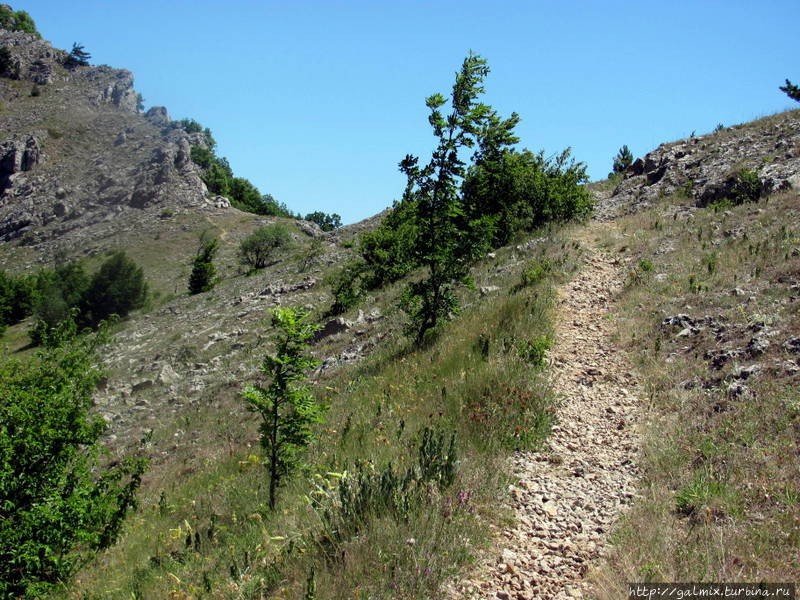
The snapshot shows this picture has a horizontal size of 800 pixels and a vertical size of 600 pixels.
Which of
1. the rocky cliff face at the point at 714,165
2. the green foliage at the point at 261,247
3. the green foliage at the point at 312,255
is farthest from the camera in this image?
the green foliage at the point at 261,247

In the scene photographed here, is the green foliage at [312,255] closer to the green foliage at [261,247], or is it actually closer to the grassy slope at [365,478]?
the green foliage at [261,247]

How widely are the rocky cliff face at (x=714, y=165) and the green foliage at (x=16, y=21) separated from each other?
163m

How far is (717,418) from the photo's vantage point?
20.5 feet

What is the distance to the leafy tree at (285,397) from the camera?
639 centimetres

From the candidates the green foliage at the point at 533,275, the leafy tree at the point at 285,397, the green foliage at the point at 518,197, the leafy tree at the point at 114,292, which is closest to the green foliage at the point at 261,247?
the leafy tree at the point at 114,292

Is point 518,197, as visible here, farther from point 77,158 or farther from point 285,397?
point 77,158

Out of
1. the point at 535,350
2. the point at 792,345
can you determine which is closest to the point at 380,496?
the point at 535,350

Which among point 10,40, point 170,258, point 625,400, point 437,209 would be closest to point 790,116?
point 437,209

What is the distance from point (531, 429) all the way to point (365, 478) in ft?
8.49

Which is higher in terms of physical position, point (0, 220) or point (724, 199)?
point (0, 220)

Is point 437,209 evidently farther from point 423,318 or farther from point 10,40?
point 10,40

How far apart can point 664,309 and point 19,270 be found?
73679 mm

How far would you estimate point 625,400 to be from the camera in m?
7.70

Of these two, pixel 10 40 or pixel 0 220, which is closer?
pixel 0 220
